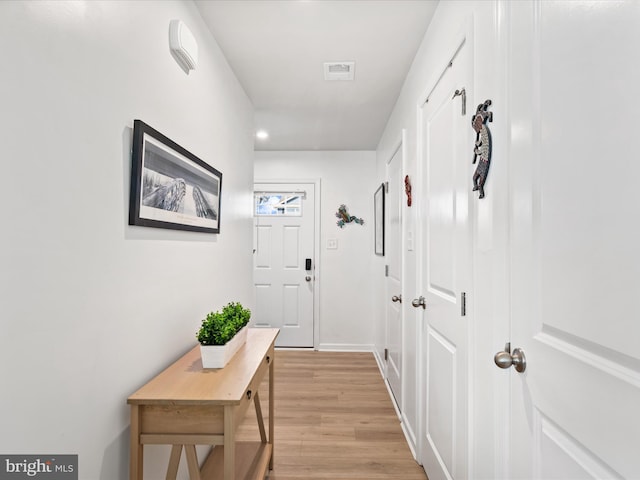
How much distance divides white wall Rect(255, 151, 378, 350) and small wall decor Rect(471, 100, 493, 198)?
3.10 meters

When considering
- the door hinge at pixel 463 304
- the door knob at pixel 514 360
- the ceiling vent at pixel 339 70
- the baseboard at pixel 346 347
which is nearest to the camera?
the door knob at pixel 514 360

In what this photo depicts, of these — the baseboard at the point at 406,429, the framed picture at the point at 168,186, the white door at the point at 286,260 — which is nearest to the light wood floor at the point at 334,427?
the baseboard at the point at 406,429

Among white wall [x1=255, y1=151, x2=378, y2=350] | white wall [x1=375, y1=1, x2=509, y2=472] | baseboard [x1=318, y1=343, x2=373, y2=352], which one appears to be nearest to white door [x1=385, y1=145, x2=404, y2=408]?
white wall [x1=255, y1=151, x2=378, y2=350]

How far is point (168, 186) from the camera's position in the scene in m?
1.46

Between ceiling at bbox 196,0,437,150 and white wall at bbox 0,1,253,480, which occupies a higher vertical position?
ceiling at bbox 196,0,437,150

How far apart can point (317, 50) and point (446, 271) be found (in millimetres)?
1528

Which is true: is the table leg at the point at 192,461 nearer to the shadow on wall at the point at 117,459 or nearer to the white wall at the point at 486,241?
the shadow on wall at the point at 117,459

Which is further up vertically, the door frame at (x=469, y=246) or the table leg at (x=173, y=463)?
the door frame at (x=469, y=246)

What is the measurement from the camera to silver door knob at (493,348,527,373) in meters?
0.94

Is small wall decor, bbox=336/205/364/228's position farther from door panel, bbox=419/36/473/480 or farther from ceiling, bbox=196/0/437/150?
door panel, bbox=419/36/473/480

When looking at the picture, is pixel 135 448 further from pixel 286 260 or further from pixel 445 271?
pixel 286 260

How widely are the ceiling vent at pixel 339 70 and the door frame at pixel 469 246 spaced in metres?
0.55

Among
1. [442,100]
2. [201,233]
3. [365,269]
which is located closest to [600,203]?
[442,100]
